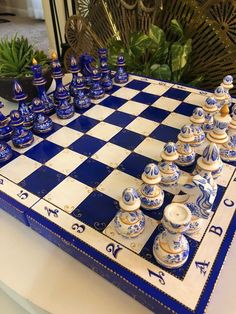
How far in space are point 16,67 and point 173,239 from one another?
2.85ft

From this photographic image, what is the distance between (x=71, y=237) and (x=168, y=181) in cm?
27

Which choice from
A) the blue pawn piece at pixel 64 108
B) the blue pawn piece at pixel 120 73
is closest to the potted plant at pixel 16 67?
the blue pawn piece at pixel 64 108

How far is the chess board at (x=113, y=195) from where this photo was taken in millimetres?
527

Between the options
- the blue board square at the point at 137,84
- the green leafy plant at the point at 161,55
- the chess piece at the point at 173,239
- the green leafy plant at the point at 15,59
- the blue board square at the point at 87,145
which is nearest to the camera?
the chess piece at the point at 173,239

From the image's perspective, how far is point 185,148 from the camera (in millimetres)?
752

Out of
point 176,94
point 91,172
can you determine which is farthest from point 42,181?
point 176,94

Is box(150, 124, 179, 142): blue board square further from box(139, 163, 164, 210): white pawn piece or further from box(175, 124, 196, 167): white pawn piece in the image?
box(139, 163, 164, 210): white pawn piece

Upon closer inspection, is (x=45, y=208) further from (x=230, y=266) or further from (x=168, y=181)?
(x=230, y=266)

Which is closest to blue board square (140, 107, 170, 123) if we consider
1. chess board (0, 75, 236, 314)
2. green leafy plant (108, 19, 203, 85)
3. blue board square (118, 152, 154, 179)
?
chess board (0, 75, 236, 314)

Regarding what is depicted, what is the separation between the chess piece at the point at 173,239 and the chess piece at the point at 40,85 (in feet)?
2.11

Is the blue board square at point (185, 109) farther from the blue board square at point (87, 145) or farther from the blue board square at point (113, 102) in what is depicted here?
the blue board square at point (87, 145)

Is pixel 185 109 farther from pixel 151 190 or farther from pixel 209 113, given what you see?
pixel 151 190

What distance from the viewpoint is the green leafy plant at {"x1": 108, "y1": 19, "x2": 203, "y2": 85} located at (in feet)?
4.50

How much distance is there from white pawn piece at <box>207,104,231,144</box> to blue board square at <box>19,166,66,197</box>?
0.41 m
